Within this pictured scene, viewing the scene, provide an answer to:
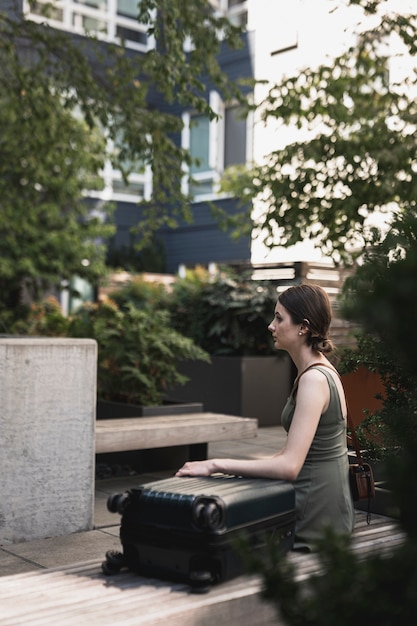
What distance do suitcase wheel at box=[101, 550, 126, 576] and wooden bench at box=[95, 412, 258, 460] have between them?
357 centimetres

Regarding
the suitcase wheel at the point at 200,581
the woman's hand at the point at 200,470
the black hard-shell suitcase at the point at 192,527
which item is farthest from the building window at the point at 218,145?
the suitcase wheel at the point at 200,581

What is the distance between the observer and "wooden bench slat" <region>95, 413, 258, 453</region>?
652 cm

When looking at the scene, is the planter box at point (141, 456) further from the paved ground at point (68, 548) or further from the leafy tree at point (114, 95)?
the leafy tree at point (114, 95)

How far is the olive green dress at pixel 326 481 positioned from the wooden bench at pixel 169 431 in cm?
326

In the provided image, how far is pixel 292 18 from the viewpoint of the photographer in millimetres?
9539

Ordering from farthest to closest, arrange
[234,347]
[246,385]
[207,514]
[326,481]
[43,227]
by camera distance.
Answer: [43,227] → [234,347] → [246,385] → [326,481] → [207,514]

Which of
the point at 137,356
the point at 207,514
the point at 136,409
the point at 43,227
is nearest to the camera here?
the point at 207,514

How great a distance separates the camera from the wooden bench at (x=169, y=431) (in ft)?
21.4

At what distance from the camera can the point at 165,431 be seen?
6957mm

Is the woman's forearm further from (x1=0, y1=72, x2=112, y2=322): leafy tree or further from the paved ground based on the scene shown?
(x1=0, y1=72, x2=112, y2=322): leafy tree

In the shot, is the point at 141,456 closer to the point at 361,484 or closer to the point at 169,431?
the point at 169,431

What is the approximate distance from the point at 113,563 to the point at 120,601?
0.97ft

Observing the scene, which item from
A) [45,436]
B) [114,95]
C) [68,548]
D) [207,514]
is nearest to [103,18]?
[114,95]

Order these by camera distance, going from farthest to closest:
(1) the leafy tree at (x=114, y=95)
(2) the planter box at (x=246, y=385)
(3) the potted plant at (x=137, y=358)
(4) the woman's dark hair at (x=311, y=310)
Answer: (2) the planter box at (x=246, y=385) < (1) the leafy tree at (x=114, y=95) < (3) the potted plant at (x=137, y=358) < (4) the woman's dark hair at (x=311, y=310)
